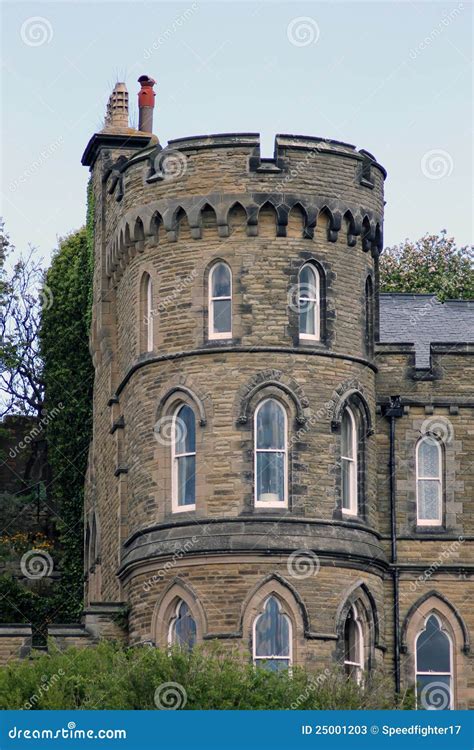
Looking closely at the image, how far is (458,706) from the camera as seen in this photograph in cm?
4081

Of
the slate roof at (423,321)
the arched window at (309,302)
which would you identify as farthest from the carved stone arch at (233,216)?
the slate roof at (423,321)

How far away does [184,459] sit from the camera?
39312mm

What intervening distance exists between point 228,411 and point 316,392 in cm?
174

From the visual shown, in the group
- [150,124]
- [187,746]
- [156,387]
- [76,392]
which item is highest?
[150,124]

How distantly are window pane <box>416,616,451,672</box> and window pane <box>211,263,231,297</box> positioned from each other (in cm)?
777

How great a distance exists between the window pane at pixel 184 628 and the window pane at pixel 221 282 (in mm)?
5827

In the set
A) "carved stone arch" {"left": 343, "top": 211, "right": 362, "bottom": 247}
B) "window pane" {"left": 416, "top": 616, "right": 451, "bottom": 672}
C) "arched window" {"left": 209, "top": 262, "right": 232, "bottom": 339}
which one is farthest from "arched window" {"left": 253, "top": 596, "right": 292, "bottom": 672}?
"carved stone arch" {"left": 343, "top": 211, "right": 362, "bottom": 247}

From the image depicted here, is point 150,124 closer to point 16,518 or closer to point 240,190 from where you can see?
point 240,190

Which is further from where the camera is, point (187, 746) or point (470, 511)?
point (470, 511)

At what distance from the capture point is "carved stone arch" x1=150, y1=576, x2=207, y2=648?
38312mm

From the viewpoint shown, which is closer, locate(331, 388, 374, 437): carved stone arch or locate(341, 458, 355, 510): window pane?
locate(331, 388, 374, 437): carved stone arch

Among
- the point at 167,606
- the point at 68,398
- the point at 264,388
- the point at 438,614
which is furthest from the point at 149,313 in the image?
the point at 68,398

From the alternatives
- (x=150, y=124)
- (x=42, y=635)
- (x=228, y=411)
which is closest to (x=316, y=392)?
(x=228, y=411)

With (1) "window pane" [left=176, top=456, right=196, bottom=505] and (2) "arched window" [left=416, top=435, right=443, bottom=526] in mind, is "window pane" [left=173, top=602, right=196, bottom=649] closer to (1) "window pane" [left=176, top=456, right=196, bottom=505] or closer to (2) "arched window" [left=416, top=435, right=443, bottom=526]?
(1) "window pane" [left=176, top=456, right=196, bottom=505]
